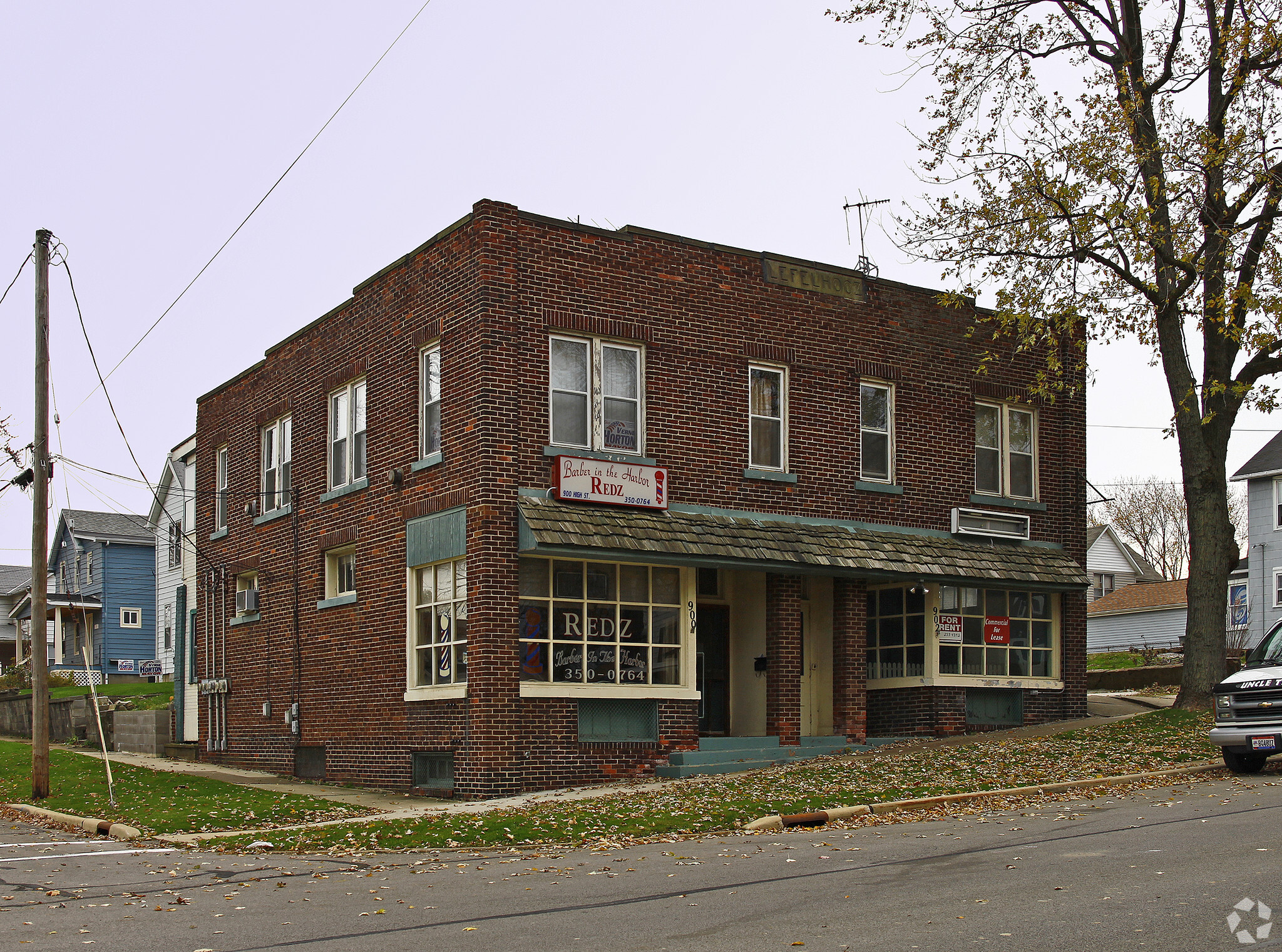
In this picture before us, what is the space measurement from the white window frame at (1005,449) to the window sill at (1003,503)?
0.06 metres

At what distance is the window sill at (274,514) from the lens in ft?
77.6

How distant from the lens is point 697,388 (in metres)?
20.3

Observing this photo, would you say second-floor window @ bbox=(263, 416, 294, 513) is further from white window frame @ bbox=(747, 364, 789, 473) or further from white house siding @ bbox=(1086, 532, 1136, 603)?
white house siding @ bbox=(1086, 532, 1136, 603)

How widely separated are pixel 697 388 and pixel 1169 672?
1952cm

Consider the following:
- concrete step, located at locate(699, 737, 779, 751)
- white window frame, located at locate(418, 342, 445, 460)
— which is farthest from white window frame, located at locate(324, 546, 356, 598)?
concrete step, located at locate(699, 737, 779, 751)

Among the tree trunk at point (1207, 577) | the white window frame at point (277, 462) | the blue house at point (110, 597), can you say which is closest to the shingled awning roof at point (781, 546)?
the tree trunk at point (1207, 577)

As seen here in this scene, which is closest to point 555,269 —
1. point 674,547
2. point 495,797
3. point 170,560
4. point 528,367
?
point 528,367

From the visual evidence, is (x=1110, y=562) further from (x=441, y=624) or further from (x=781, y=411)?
(x=441, y=624)

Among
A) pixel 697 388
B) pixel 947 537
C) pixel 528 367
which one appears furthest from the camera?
pixel 947 537

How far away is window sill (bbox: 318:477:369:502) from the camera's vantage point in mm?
21172

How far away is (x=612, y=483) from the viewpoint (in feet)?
62.2

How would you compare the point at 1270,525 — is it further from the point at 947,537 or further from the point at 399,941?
the point at 399,941

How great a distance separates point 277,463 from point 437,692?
7.84 m

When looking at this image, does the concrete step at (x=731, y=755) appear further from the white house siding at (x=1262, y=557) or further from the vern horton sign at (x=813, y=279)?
the white house siding at (x=1262, y=557)
